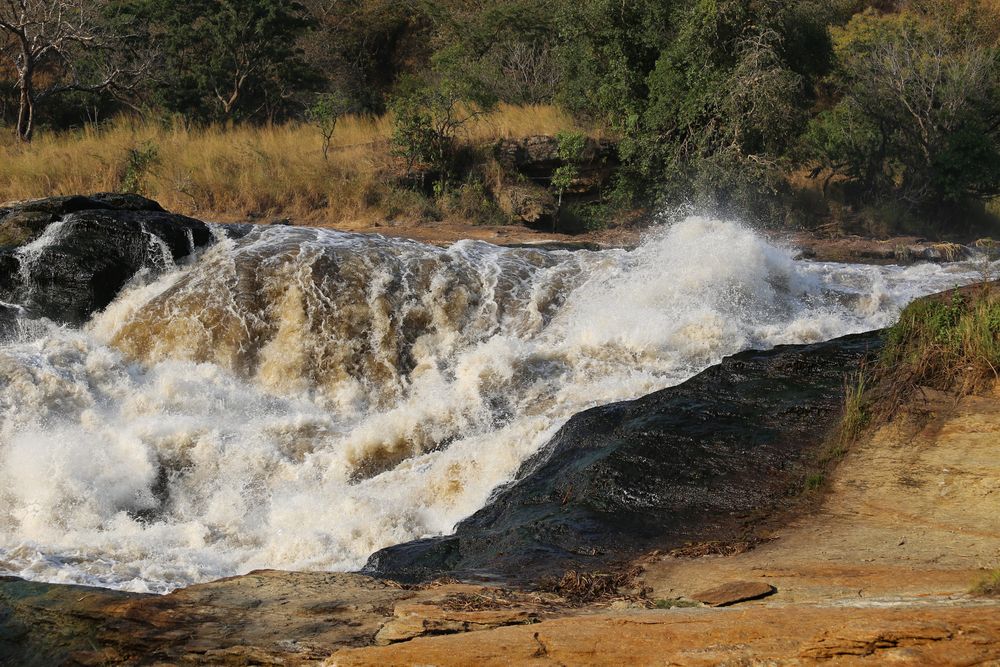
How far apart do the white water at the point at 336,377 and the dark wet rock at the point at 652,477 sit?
1.75ft

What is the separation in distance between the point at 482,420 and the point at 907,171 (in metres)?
15.4

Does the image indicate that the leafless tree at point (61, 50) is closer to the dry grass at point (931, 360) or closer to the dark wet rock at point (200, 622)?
the dark wet rock at point (200, 622)

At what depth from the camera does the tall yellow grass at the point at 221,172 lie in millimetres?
16188

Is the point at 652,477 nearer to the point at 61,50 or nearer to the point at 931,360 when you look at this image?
the point at 931,360

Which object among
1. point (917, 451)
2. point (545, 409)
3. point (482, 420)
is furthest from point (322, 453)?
point (917, 451)

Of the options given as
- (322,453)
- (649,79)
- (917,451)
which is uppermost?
(649,79)

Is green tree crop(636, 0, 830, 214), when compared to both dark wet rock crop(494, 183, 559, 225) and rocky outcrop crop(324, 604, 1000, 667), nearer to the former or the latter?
dark wet rock crop(494, 183, 559, 225)

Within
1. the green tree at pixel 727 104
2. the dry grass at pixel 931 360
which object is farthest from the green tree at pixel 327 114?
the dry grass at pixel 931 360

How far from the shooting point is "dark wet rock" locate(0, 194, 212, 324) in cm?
1091

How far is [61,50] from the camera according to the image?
62.8ft

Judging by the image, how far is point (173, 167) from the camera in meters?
16.6

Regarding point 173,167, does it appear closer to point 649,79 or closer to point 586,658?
point 649,79

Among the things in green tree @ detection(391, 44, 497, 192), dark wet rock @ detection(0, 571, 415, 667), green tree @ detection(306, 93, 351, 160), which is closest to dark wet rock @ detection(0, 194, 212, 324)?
green tree @ detection(306, 93, 351, 160)

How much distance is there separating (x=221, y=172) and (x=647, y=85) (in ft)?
28.8
